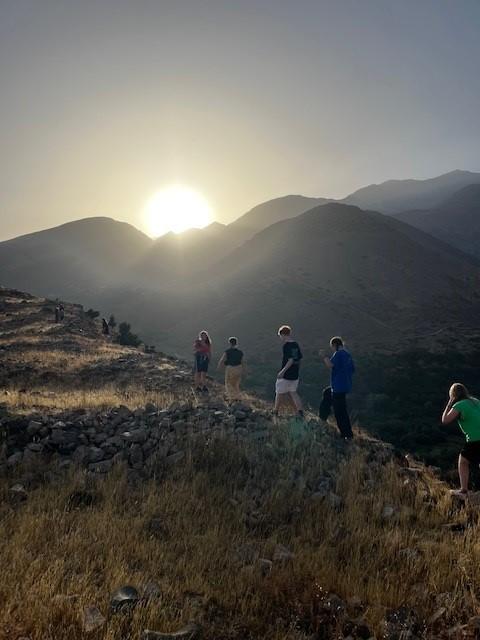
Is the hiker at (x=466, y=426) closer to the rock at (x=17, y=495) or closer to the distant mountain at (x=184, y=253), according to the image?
the rock at (x=17, y=495)

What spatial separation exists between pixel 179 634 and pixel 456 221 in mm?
163750

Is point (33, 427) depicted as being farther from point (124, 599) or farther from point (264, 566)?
point (264, 566)

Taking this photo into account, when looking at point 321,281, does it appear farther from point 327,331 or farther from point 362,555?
point 362,555

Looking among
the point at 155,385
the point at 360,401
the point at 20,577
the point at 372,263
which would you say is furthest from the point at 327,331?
the point at 20,577

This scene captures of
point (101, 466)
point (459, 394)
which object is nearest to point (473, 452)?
point (459, 394)

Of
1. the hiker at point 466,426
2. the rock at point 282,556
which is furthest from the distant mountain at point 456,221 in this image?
the rock at point 282,556

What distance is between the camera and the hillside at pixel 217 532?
361 centimetres

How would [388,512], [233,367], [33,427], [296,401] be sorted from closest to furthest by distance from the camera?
[388,512] → [33,427] → [296,401] → [233,367]

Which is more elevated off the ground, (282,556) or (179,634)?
(179,634)

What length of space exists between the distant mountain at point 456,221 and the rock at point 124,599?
136m

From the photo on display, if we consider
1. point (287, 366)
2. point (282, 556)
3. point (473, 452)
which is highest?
point (287, 366)

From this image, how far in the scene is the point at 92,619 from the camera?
3295 millimetres

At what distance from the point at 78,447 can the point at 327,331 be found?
50821 mm

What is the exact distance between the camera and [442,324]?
59.2 meters
